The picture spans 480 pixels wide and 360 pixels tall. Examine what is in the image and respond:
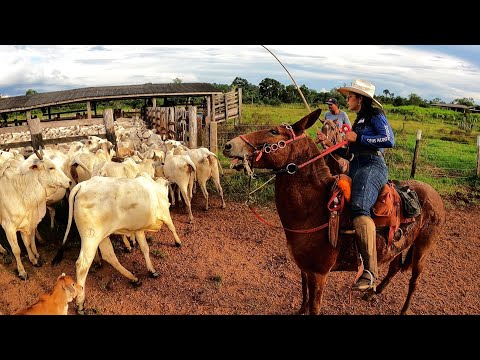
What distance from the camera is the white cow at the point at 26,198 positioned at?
6305 millimetres

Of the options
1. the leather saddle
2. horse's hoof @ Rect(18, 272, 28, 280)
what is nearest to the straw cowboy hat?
the leather saddle

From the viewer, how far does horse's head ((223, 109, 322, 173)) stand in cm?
411

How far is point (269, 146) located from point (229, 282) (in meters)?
3.39

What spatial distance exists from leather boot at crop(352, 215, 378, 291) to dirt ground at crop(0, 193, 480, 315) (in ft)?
6.09

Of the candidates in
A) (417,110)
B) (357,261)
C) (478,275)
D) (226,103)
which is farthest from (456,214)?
(417,110)

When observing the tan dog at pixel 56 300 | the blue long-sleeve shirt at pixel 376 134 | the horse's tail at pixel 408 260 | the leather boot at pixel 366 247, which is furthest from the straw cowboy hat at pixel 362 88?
the tan dog at pixel 56 300

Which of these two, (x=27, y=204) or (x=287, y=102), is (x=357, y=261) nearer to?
(x=27, y=204)

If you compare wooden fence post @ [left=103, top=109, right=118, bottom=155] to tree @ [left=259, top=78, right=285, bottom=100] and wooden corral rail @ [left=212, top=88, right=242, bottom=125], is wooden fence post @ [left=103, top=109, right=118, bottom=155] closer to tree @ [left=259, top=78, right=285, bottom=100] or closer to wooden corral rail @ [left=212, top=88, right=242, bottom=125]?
wooden corral rail @ [left=212, top=88, right=242, bottom=125]

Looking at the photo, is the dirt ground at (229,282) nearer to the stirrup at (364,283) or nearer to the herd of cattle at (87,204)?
the herd of cattle at (87,204)

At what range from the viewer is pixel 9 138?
16156mm

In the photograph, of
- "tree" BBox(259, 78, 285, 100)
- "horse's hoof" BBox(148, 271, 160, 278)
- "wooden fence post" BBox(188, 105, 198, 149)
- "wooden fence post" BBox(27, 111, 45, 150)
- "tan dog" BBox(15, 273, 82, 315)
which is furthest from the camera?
"tree" BBox(259, 78, 285, 100)

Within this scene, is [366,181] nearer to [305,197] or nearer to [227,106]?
[305,197]

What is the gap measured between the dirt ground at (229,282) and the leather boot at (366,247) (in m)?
1.85

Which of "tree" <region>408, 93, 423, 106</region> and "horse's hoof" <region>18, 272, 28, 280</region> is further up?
"horse's hoof" <region>18, 272, 28, 280</region>
